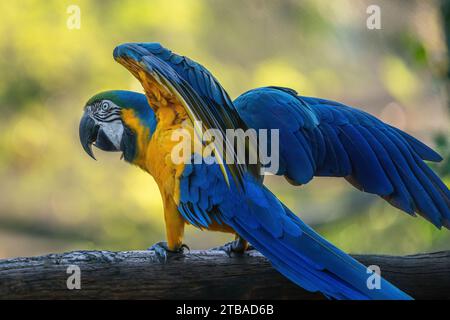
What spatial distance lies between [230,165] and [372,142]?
1.77 feet

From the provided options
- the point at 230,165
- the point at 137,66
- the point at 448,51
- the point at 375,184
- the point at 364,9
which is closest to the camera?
the point at 230,165

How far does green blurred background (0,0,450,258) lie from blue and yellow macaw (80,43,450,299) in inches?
83.0

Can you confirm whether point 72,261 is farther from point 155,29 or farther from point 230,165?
point 155,29

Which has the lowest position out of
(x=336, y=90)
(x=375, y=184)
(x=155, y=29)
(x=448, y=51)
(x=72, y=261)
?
(x=72, y=261)

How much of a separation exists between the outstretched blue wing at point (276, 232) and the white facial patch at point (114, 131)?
0.29 meters

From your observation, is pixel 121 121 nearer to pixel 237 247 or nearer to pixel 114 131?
pixel 114 131

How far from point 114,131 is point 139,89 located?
2.06 m

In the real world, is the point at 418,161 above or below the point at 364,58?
below

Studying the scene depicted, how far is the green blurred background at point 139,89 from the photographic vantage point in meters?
4.22

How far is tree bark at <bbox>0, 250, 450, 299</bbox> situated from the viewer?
170 cm

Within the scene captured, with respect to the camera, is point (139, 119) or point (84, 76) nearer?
point (139, 119)

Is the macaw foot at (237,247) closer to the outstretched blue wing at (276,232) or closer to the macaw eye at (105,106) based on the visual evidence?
the outstretched blue wing at (276,232)
